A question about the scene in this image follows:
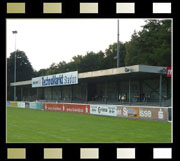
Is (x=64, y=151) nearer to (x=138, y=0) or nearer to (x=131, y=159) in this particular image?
(x=131, y=159)

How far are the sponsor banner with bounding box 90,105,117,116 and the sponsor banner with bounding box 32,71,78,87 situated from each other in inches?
305

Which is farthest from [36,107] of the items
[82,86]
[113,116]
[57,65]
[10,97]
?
[57,65]

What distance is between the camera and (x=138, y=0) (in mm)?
6480

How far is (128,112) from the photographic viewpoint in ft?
79.3

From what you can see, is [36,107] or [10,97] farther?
[10,97]

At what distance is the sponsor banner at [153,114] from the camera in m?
20.6

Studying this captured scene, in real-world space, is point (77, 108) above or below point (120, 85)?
below

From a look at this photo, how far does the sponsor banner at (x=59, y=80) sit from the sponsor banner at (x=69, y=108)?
3302 mm

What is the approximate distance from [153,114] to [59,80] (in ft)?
67.8

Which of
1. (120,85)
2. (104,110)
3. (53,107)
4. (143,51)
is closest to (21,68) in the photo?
(143,51)

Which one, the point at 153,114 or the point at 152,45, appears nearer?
the point at 153,114

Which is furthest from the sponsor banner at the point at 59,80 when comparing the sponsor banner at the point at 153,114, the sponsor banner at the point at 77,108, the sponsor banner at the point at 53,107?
the sponsor banner at the point at 153,114

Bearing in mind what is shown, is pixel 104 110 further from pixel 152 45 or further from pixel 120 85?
pixel 152 45
